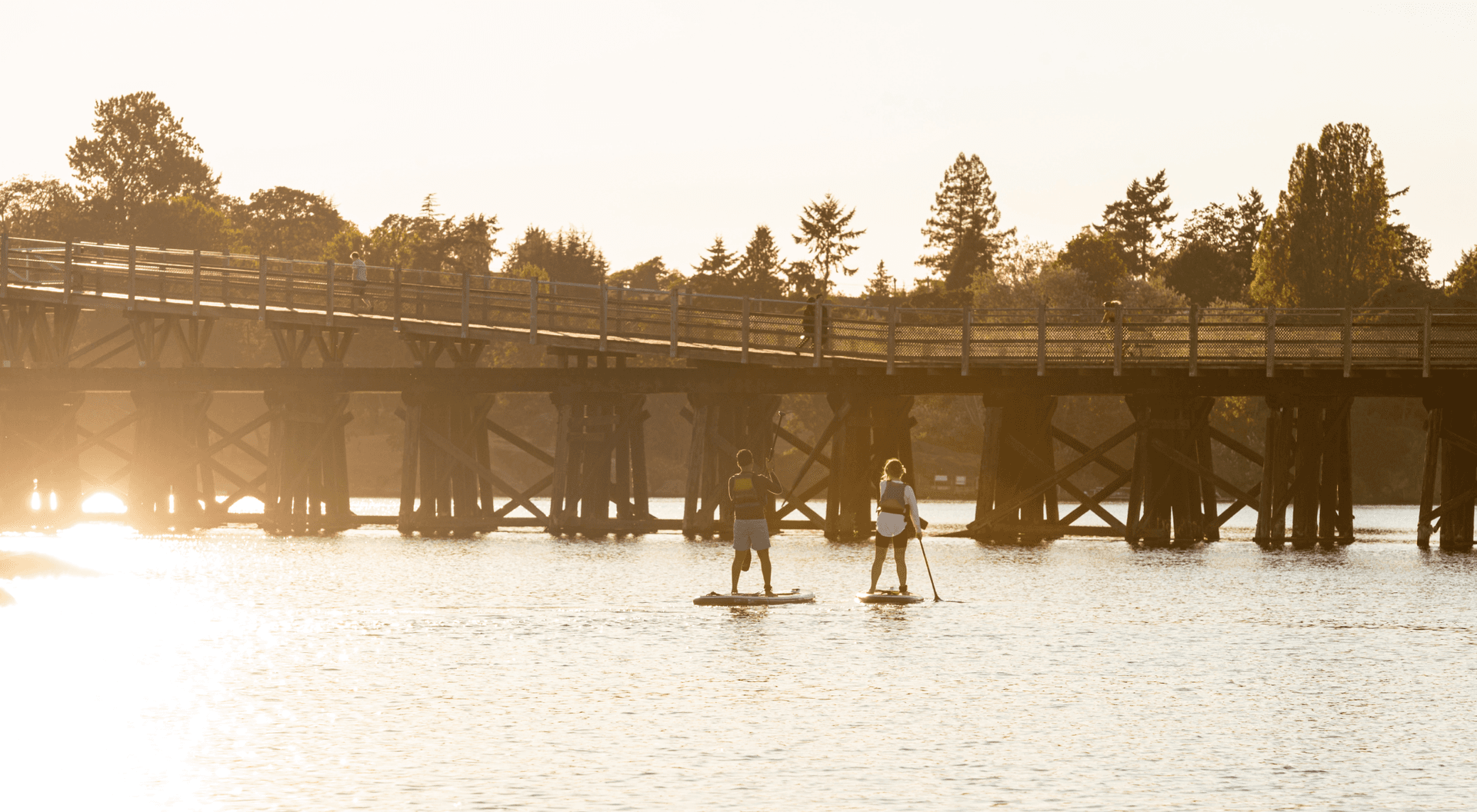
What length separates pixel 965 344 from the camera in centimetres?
3972

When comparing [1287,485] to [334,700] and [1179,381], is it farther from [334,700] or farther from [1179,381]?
[334,700]

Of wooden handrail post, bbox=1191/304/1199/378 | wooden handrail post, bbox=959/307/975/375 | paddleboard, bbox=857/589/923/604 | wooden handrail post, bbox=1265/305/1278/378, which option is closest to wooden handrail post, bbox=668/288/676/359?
wooden handrail post, bbox=959/307/975/375

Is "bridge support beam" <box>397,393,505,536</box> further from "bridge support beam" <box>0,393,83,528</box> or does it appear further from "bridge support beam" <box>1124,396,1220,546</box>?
"bridge support beam" <box>1124,396,1220,546</box>

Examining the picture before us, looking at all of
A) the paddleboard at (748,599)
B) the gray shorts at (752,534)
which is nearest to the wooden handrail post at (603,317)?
the gray shorts at (752,534)

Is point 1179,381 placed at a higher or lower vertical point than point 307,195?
lower

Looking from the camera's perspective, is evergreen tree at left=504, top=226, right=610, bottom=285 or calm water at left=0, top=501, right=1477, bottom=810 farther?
evergreen tree at left=504, top=226, right=610, bottom=285

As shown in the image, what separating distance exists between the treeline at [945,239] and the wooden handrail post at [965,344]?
39.3 metres

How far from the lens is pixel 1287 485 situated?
41719 mm

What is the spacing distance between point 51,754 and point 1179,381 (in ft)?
98.1

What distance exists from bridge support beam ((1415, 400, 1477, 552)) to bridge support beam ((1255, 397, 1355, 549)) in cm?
172

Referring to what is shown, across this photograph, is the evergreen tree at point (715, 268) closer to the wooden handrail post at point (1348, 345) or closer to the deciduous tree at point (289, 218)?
the deciduous tree at point (289, 218)

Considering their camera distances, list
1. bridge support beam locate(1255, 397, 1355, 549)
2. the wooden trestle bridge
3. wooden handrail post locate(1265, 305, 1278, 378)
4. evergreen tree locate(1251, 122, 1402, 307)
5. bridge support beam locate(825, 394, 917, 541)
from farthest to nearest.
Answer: evergreen tree locate(1251, 122, 1402, 307) < bridge support beam locate(825, 394, 917, 541) < bridge support beam locate(1255, 397, 1355, 549) < the wooden trestle bridge < wooden handrail post locate(1265, 305, 1278, 378)

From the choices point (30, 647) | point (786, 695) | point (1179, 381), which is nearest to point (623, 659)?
point (786, 695)

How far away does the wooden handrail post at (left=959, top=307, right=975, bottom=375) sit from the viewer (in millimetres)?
39562
